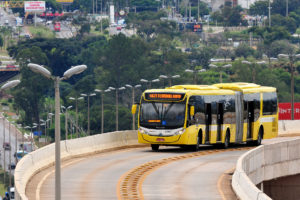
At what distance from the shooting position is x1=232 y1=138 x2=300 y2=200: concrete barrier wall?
149ft

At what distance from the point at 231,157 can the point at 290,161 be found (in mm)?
3530

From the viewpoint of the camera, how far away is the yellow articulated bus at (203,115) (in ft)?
188

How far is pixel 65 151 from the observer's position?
5444 centimetres

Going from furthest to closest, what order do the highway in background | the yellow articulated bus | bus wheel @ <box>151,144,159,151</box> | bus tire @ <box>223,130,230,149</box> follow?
bus tire @ <box>223,130,230,149</box>
bus wheel @ <box>151,144,159,151</box>
the yellow articulated bus
the highway in background

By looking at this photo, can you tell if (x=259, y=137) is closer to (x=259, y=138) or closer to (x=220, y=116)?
(x=259, y=138)

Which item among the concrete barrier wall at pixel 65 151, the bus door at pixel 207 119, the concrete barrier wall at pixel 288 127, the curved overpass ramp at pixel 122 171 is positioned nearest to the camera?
the curved overpass ramp at pixel 122 171

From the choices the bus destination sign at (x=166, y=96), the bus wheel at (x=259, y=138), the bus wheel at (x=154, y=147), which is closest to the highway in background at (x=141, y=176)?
the bus wheel at (x=154, y=147)

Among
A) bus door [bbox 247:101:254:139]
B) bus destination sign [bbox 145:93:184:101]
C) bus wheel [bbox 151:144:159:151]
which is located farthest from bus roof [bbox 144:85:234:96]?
bus wheel [bbox 151:144:159:151]

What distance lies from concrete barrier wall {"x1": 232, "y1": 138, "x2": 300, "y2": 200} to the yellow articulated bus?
246 inches

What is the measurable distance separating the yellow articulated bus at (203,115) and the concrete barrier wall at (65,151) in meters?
2.76

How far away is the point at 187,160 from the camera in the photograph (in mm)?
54000

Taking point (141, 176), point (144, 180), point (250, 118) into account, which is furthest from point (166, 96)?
point (144, 180)

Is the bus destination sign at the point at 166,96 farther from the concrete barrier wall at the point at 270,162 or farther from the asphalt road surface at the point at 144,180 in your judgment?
the concrete barrier wall at the point at 270,162

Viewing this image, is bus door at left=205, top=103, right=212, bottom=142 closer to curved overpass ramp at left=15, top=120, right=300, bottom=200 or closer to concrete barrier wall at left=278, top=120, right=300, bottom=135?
curved overpass ramp at left=15, top=120, right=300, bottom=200
